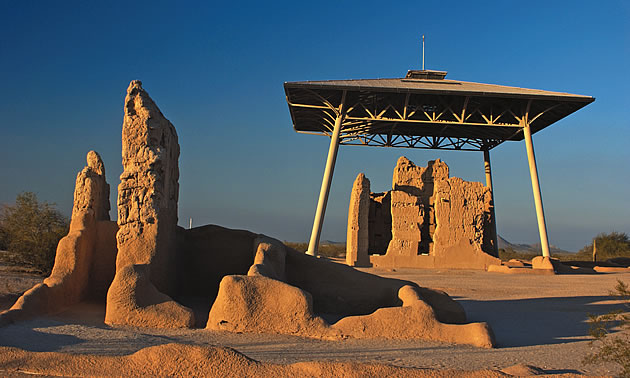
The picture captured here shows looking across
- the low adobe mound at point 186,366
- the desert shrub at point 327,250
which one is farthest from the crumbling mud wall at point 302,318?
the desert shrub at point 327,250

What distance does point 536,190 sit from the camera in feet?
68.0

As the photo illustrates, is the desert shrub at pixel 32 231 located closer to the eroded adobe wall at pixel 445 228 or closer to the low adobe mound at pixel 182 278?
the low adobe mound at pixel 182 278

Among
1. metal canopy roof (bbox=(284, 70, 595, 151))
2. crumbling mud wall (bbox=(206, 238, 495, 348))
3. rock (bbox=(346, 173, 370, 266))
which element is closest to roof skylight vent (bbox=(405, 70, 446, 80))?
metal canopy roof (bbox=(284, 70, 595, 151))

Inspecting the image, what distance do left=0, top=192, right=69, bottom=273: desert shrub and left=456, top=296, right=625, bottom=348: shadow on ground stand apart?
11.5 metres

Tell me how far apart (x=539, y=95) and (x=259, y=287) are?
1636cm

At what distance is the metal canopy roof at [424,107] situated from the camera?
19594 mm

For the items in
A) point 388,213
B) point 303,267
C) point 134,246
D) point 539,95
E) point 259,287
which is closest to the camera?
point 259,287

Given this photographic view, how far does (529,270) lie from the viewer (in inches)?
713

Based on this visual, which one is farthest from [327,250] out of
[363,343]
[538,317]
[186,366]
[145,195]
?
[186,366]

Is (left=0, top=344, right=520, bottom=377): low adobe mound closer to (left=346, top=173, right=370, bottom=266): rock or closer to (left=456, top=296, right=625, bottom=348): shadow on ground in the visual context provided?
(left=456, top=296, right=625, bottom=348): shadow on ground

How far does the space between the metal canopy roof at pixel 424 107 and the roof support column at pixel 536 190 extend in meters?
0.45

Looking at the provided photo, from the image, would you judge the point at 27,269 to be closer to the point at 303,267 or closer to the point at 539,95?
the point at 303,267

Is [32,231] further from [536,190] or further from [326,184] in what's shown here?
[536,190]

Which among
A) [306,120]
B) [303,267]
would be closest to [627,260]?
[306,120]
